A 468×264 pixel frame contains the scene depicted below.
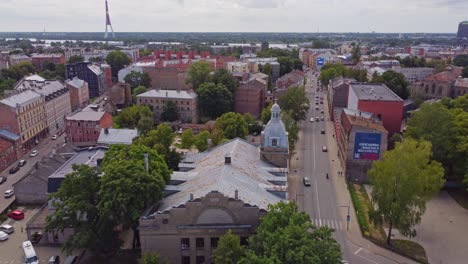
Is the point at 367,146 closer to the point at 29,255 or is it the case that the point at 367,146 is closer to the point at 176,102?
the point at 29,255

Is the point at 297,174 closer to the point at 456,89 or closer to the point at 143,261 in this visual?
Result: the point at 143,261

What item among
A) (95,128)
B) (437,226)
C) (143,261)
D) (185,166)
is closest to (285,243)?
(143,261)

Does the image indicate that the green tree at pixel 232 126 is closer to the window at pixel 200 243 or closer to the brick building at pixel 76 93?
the window at pixel 200 243

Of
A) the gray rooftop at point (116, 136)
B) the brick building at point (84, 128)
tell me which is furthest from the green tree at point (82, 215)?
the brick building at point (84, 128)

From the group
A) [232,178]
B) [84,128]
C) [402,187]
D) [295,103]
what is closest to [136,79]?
[84,128]

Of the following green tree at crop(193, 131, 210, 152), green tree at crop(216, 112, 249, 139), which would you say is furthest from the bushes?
green tree at crop(193, 131, 210, 152)
